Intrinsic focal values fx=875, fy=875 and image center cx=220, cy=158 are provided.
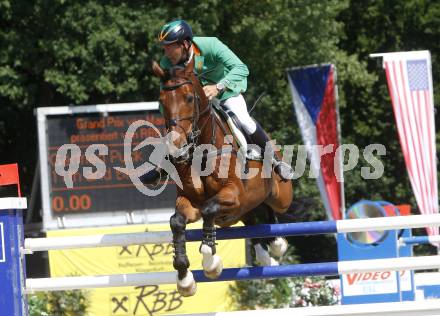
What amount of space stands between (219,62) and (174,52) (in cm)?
48

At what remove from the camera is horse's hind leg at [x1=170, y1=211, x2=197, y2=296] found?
16.4 ft

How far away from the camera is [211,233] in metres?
5.11

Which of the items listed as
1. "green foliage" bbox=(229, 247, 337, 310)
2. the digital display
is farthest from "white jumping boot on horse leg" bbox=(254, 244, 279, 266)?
the digital display

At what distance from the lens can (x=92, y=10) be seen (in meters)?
13.4

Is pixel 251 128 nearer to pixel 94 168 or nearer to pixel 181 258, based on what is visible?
pixel 181 258

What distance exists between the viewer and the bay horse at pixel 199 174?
4.88 m

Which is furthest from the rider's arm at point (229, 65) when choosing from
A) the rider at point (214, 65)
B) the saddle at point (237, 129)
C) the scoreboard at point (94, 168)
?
the scoreboard at point (94, 168)

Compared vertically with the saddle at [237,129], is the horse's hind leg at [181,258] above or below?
below

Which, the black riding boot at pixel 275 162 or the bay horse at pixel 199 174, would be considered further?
the black riding boot at pixel 275 162

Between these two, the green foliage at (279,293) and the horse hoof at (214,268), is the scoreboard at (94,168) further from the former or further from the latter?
the horse hoof at (214,268)

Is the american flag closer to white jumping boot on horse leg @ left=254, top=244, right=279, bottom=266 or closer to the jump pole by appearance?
white jumping boot on horse leg @ left=254, top=244, right=279, bottom=266

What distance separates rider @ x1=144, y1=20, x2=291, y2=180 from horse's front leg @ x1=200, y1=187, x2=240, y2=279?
0.65 meters

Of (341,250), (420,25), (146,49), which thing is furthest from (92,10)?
(420,25)

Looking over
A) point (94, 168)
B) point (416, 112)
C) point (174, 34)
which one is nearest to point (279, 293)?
point (94, 168)
